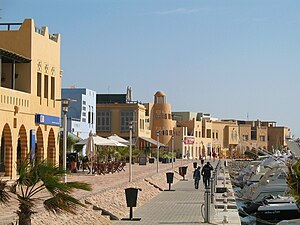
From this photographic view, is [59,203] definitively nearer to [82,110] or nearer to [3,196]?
[3,196]

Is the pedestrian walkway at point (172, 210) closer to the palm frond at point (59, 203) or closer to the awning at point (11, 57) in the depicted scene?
the palm frond at point (59, 203)

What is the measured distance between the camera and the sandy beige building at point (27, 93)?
32.3 metres

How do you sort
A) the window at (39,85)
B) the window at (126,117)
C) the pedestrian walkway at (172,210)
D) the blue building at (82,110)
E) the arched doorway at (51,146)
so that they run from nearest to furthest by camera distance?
1. the pedestrian walkway at (172,210)
2. the window at (39,85)
3. the arched doorway at (51,146)
4. the blue building at (82,110)
5. the window at (126,117)

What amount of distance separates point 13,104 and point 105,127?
50.0 metres

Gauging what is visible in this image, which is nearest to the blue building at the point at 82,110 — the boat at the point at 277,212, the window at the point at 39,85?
the window at the point at 39,85

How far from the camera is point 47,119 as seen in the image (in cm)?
3778

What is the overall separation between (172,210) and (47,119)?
15.2m

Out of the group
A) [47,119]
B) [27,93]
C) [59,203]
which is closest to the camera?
[59,203]

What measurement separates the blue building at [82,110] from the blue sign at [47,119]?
829 inches

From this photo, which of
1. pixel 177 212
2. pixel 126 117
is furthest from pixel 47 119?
pixel 126 117

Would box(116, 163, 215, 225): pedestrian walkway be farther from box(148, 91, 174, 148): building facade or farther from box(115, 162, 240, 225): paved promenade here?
box(148, 91, 174, 148): building facade

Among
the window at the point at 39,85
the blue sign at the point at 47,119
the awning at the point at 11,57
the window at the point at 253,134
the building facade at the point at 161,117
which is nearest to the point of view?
the awning at the point at 11,57

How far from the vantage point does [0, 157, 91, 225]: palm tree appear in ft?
40.1

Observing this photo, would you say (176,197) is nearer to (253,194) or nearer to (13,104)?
(253,194)
